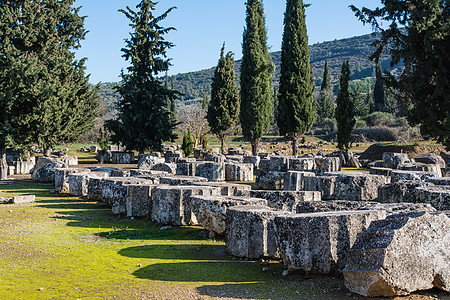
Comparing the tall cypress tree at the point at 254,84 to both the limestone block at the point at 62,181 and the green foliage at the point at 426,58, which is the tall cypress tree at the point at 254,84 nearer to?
the green foliage at the point at 426,58

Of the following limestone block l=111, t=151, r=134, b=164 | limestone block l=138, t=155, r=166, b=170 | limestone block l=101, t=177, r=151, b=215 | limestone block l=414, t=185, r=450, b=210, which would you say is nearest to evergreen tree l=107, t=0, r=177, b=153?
limestone block l=111, t=151, r=134, b=164

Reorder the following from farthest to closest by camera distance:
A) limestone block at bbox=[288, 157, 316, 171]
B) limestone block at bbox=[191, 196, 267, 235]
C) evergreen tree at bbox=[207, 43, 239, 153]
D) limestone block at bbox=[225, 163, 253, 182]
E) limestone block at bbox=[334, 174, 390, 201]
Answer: evergreen tree at bbox=[207, 43, 239, 153], limestone block at bbox=[225, 163, 253, 182], limestone block at bbox=[288, 157, 316, 171], limestone block at bbox=[334, 174, 390, 201], limestone block at bbox=[191, 196, 267, 235]

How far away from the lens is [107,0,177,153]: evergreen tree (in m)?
32.5

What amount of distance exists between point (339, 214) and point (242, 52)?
2830 centimetres

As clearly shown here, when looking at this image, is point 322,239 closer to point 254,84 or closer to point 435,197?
point 435,197

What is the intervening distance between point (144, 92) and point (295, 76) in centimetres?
1081

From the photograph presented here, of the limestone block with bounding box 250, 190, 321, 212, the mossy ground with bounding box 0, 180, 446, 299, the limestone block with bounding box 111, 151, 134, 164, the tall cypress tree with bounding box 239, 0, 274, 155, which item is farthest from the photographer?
the tall cypress tree with bounding box 239, 0, 274, 155

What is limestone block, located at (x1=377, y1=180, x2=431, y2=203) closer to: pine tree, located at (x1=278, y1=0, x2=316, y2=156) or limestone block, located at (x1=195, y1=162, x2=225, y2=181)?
limestone block, located at (x1=195, y1=162, x2=225, y2=181)

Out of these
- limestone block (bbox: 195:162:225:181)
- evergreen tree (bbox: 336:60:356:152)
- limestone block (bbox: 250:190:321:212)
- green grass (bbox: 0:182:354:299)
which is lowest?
green grass (bbox: 0:182:354:299)

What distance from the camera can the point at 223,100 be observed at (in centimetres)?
3662

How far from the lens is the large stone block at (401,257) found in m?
4.70

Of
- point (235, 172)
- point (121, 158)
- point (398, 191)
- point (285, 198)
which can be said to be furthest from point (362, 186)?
point (121, 158)

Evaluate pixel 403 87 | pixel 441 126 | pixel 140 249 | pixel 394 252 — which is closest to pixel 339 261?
pixel 394 252

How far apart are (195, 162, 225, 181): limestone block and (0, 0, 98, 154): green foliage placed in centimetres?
814
